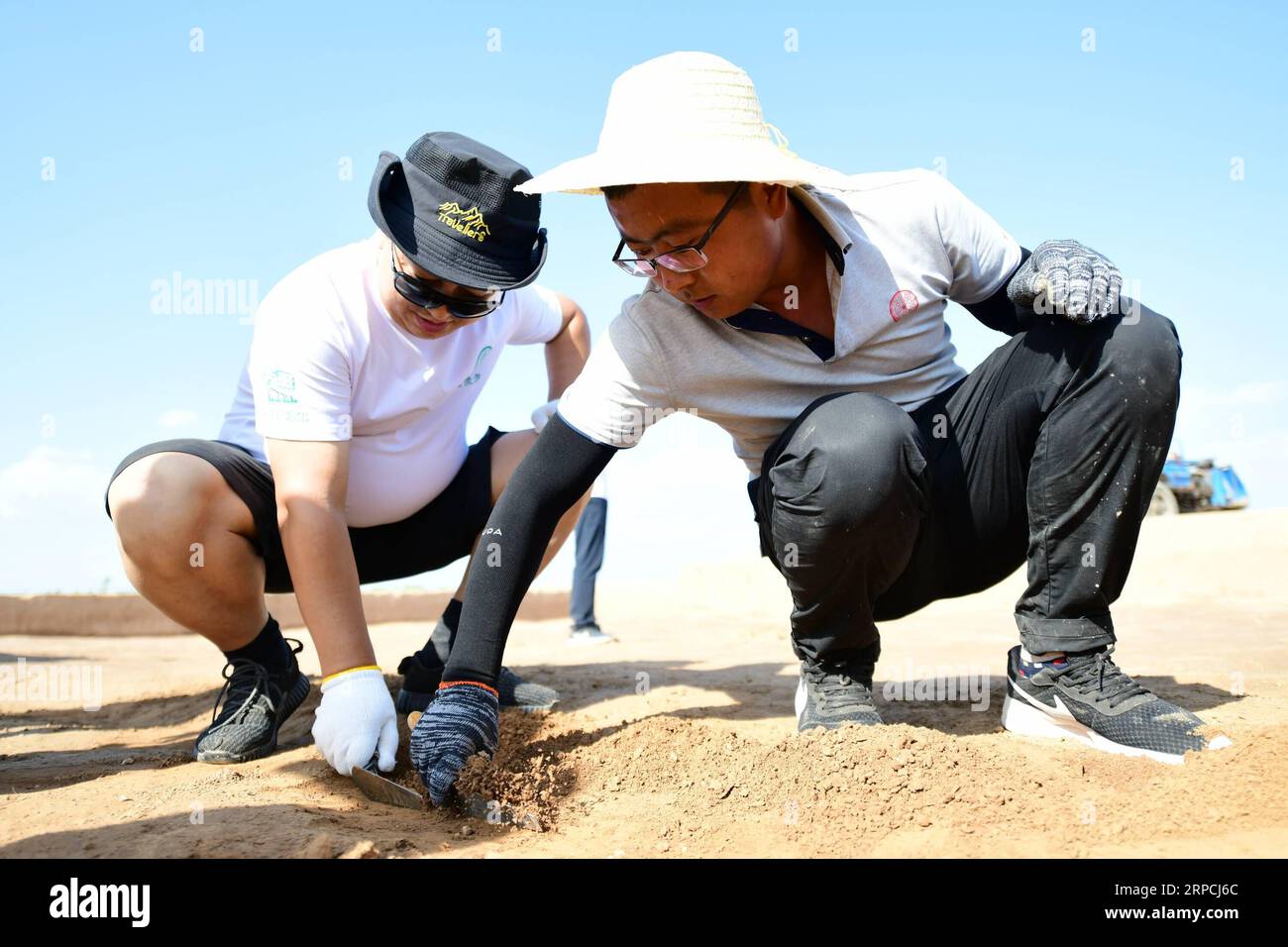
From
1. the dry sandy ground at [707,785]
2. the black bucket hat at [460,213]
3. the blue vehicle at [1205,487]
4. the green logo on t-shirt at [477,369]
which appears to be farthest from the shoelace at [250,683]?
the blue vehicle at [1205,487]

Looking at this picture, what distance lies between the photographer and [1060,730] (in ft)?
7.63

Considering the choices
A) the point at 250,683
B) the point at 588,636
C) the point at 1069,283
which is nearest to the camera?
the point at 1069,283

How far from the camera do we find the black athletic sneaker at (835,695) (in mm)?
2363

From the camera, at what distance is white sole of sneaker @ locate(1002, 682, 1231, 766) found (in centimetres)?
208

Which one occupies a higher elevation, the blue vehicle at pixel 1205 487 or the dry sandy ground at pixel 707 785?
the dry sandy ground at pixel 707 785

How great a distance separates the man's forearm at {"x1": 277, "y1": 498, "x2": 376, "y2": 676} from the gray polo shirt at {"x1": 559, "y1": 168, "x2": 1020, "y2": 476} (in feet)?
2.15

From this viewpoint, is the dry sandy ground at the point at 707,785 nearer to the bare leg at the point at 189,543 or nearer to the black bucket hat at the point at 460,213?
the bare leg at the point at 189,543

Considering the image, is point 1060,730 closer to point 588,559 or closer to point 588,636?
point 588,636

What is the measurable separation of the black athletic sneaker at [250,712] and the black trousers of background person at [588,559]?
3.71m

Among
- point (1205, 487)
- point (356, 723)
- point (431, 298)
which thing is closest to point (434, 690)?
point (356, 723)

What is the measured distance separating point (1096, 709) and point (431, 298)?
6.21ft

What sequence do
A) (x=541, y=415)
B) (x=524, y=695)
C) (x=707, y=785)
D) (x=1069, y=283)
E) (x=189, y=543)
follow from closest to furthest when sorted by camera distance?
(x=707, y=785) < (x=1069, y=283) < (x=189, y=543) < (x=524, y=695) < (x=541, y=415)

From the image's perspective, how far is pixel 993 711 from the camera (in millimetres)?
2812

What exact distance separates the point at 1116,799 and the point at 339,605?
1.70 meters
